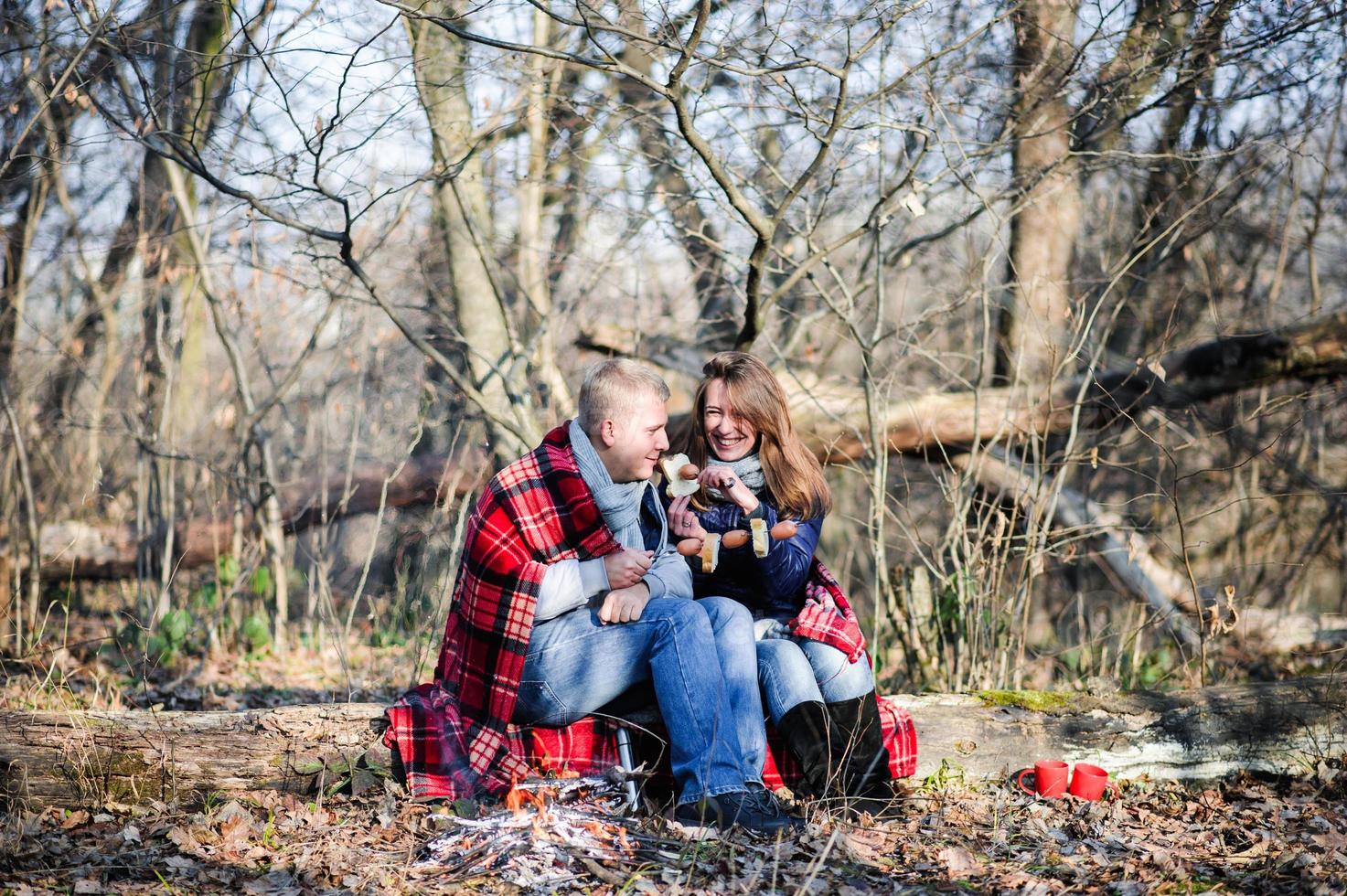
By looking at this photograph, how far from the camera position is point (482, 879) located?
2.66 metres

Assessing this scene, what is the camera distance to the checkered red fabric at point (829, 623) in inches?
129

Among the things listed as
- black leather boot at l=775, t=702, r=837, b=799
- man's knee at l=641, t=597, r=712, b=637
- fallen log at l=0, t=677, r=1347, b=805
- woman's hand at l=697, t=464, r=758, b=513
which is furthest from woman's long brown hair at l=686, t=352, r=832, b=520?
fallen log at l=0, t=677, r=1347, b=805

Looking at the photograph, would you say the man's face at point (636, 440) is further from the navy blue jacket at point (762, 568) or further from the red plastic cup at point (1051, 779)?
the red plastic cup at point (1051, 779)

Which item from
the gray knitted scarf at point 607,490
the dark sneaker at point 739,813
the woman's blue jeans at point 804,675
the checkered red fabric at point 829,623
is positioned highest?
the gray knitted scarf at point 607,490

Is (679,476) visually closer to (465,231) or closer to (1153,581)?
(465,231)

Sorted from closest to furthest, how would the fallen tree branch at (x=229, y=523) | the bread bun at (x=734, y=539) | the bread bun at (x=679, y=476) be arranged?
1. the bread bun at (x=734, y=539)
2. the bread bun at (x=679, y=476)
3. the fallen tree branch at (x=229, y=523)

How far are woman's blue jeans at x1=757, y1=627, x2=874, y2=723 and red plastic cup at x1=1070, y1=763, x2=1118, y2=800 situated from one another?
2.66 feet

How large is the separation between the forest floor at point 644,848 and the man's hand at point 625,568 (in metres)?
0.63

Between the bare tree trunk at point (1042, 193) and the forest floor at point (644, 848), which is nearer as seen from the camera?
the forest floor at point (644, 848)

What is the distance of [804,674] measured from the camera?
3209 millimetres

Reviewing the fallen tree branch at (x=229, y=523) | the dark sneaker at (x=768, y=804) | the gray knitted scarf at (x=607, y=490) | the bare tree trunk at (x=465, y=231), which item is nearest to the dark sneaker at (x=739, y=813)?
the dark sneaker at (x=768, y=804)

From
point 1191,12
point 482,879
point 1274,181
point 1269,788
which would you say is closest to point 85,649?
point 482,879

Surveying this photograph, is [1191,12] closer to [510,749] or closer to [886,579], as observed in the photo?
[886,579]

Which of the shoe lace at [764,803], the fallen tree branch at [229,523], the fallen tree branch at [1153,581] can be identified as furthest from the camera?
the fallen tree branch at [229,523]
